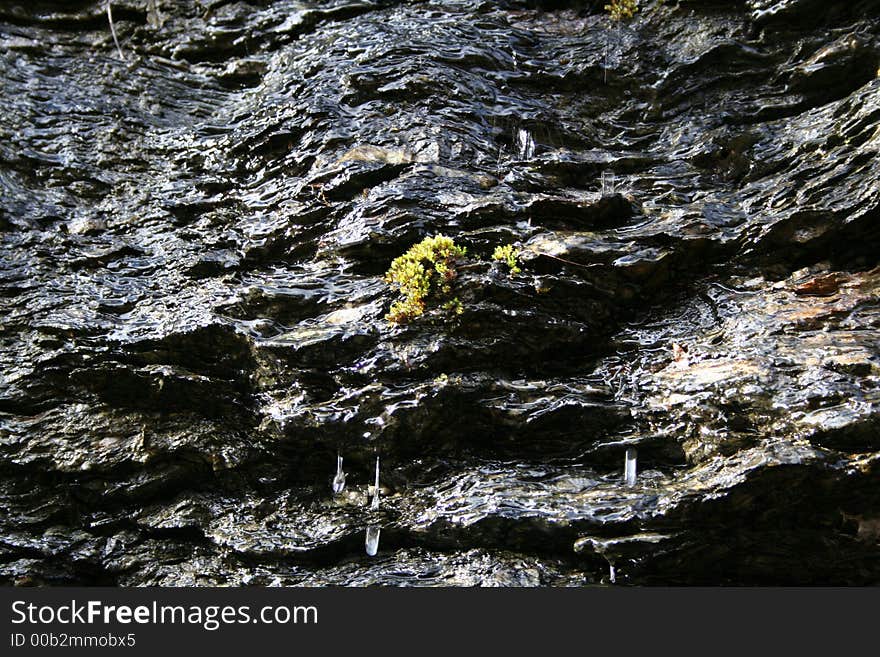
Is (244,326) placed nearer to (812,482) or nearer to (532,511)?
(532,511)

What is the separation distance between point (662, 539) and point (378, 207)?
14.5 feet

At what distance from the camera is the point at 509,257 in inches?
271

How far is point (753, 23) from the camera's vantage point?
8.43 m

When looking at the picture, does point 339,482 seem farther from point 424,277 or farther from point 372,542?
point 424,277

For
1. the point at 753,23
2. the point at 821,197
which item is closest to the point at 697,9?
the point at 753,23

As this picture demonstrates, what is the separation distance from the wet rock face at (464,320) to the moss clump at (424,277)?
173 mm

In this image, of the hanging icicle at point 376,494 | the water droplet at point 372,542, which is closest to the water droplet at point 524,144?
the hanging icicle at point 376,494

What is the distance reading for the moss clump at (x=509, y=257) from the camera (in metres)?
6.84

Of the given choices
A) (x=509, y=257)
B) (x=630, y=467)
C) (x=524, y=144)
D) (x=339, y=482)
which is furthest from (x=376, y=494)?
(x=524, y=144)

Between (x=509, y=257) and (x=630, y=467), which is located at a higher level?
(x=509, y=257)

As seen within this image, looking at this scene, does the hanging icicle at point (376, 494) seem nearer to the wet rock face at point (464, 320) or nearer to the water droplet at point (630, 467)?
the wet rock face at point (464, 320)

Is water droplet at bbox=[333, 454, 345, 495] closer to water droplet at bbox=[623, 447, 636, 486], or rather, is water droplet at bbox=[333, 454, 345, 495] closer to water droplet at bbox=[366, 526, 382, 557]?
water droplet at bbox=[366, 526, 382, 557]

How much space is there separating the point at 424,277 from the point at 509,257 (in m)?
0.93

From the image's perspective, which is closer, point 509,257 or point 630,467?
point 630,467
